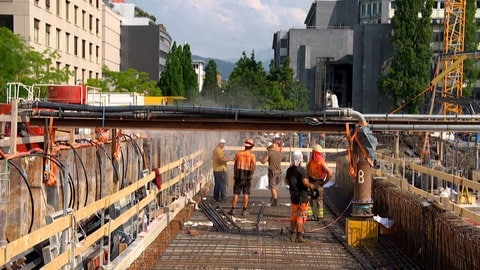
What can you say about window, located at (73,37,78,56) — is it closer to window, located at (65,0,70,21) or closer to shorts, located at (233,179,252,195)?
window, located at (65,0,70,21)

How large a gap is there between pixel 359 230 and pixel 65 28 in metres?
49.5

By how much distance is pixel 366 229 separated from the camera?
11.1 m

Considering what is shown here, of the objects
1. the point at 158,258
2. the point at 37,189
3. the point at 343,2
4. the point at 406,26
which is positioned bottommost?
the point at 158,258

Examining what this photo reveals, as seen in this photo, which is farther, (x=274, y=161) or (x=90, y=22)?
(x=90, y=22)

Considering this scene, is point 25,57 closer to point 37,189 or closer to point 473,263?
point 37,189

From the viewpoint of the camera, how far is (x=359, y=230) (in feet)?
36.5

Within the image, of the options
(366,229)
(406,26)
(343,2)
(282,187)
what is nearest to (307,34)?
(343,2)

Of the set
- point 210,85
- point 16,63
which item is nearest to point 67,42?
point 16,63

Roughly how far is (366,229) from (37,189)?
18.0ft

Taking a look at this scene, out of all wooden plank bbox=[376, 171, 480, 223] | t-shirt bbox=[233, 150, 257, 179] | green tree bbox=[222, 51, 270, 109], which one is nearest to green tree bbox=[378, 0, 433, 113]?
green tree bbox=[222, 51, 270, 109]

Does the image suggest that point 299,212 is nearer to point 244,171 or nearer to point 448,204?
point 448,204

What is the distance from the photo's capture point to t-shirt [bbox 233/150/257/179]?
14.3 m

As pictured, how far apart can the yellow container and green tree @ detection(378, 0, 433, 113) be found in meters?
57.4

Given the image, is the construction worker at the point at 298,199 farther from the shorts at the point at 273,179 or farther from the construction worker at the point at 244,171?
the shorts at the point at 273,179
